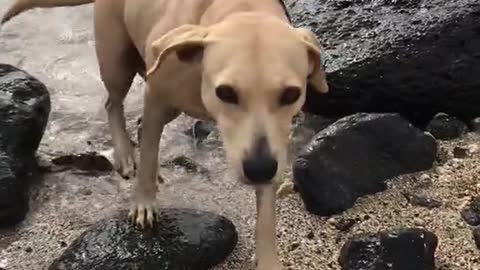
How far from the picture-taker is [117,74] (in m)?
4.68

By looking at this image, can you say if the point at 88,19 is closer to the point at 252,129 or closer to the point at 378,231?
the point at 378,231

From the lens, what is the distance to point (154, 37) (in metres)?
3.97

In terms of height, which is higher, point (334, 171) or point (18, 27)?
point (334, 171)

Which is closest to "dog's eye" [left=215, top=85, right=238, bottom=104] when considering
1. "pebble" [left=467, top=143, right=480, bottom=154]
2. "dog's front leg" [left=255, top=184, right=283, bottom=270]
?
"dog's front leg" [left=255, top=184, right=283, bottom=270]

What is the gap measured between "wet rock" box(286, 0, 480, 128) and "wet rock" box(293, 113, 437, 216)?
27cm

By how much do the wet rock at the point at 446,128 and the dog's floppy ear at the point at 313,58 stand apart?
1.33m

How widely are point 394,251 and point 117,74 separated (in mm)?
1430

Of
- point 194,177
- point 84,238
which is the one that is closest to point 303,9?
point 194,177

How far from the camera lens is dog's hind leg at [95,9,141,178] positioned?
456 cm

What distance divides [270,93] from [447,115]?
198 centimetres

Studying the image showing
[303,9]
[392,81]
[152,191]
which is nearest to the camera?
[152,191]

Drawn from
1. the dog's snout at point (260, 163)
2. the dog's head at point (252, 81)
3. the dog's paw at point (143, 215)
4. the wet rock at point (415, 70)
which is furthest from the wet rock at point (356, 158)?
the dog's snout at point (260, 163)

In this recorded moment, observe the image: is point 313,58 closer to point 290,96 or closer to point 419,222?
point 290,96

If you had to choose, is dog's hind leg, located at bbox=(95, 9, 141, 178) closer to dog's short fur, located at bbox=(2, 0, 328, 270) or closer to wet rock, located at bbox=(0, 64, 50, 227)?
dog's short fur, located at bbox=(2, 0, 328, 270)
